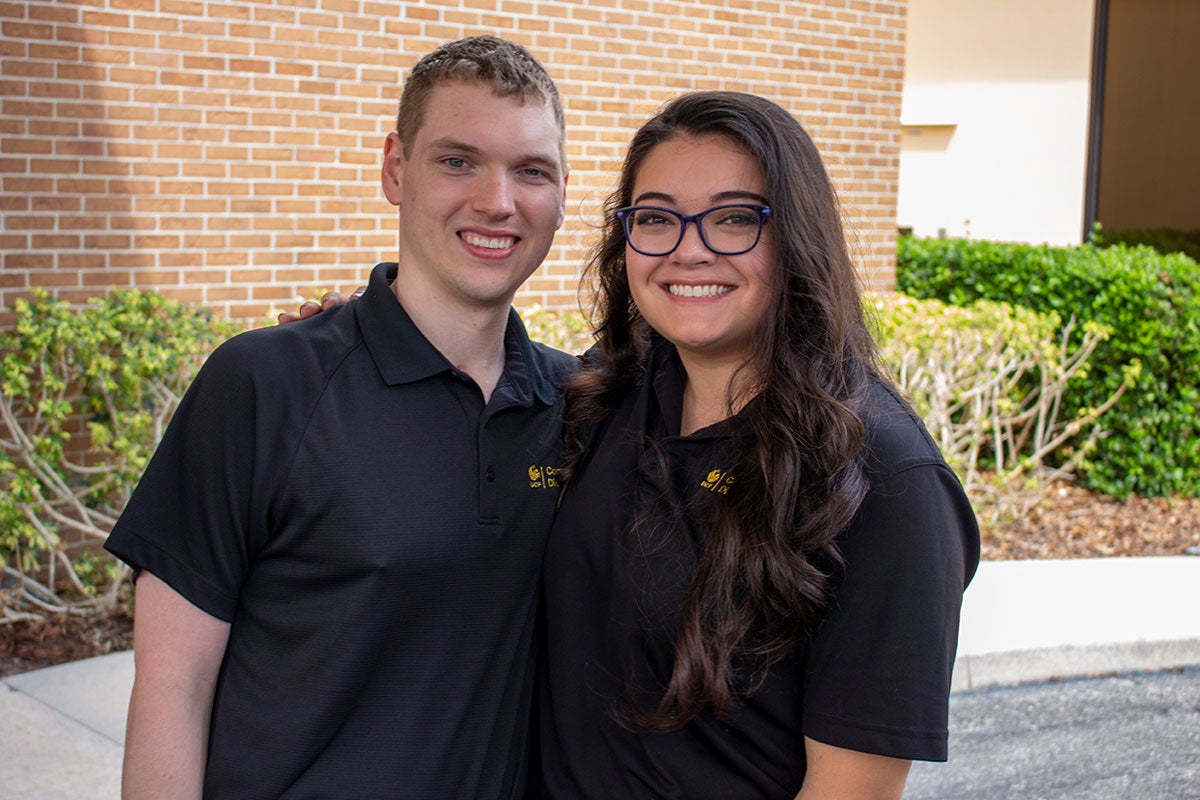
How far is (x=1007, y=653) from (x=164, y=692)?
4284 millimetres

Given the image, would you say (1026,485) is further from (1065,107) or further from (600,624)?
(1065,107)

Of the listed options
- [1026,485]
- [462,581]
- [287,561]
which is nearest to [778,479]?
[462,581]

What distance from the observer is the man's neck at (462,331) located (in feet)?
8.00

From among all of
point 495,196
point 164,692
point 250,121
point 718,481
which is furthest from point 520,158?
point 250,121

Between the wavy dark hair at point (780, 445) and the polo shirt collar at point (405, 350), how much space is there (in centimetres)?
50

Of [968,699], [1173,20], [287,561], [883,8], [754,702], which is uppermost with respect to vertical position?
[1173,20]

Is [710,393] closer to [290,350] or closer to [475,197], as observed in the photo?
[475,197]

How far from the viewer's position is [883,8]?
877cm

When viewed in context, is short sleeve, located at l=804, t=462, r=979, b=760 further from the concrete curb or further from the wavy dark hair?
the concrete curb

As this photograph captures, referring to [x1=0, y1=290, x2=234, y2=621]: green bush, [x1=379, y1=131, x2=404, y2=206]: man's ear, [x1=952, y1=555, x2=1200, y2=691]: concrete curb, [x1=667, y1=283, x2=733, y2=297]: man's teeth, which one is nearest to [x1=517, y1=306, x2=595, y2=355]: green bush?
[x1=0, y1=290, x2=234, y2=621]: green bush

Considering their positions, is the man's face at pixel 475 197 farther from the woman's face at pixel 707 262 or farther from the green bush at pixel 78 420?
the green bush at pixel 78 420

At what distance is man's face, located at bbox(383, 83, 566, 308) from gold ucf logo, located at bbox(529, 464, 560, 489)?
35cm

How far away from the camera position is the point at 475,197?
247 cm

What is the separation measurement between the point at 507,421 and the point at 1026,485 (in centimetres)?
616
